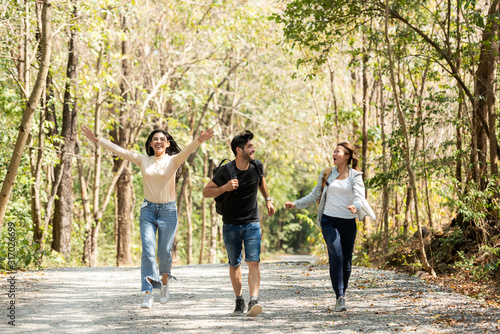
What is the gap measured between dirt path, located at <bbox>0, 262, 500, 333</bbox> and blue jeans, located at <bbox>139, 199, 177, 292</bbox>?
1.52ft

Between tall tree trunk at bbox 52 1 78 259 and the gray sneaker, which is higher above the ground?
tall tree trunk at bbox 52 1 78 259

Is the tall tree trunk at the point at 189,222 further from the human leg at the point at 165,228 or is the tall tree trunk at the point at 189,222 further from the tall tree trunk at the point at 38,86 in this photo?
the human leg at the point at 165,228

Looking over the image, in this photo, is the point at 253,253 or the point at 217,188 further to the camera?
the point at 253,253

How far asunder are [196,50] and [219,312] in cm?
1498

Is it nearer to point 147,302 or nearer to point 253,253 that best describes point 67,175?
point 147,302

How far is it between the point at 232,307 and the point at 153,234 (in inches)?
58.4

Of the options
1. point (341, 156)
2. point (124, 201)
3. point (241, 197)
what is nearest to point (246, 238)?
point (241, 197)

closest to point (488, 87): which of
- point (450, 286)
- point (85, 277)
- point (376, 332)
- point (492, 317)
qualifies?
point (450, 286)

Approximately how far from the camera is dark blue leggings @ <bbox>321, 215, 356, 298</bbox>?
23.0 ft

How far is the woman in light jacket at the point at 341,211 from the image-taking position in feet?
23.0

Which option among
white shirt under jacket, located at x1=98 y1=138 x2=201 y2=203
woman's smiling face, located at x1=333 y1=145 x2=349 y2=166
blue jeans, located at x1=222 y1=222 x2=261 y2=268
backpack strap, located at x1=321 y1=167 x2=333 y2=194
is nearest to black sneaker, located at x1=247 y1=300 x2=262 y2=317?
blue jeans, located at x1=222 y1=222 x2=261 y2=268

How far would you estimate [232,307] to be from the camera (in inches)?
Answer: 295

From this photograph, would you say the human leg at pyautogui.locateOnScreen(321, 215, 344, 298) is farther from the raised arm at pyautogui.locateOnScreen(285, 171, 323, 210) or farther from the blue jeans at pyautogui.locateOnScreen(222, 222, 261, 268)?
the blue jeans at pyautogui.locateOnScreen(222, 222, 261, 268)

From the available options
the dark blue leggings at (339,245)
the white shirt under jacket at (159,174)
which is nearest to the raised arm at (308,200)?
the dark blue leggings at (339,245)
